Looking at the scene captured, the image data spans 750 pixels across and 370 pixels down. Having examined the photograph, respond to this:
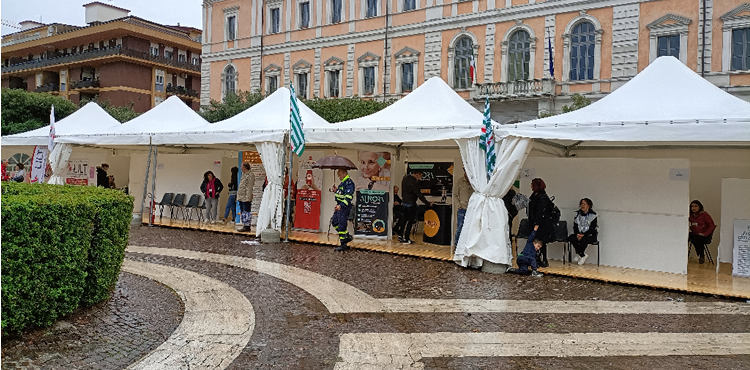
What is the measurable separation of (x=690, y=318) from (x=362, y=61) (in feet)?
99.1

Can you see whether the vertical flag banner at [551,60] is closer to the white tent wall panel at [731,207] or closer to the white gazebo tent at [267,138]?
the white gazebo tent at [267,138]

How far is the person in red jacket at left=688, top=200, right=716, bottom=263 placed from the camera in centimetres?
1073

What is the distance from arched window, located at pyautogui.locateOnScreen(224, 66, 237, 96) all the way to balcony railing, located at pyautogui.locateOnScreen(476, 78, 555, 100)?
19202mm

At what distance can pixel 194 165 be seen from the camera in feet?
54.5

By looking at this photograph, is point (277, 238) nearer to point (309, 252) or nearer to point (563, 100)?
point (309, 252)

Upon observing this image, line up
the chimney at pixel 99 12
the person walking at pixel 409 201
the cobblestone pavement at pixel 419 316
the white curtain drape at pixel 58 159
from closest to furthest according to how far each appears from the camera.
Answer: the cobblestone pavement at pixel 419 316 < the person walking at pixel 409 201 < the white curtain drape at pixel 58 159 < the chimney at pixel 99 12

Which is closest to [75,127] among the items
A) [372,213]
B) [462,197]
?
[372,213]

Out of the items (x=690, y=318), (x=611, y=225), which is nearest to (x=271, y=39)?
(x=611, y=225)

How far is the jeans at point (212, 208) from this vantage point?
15.9 metres

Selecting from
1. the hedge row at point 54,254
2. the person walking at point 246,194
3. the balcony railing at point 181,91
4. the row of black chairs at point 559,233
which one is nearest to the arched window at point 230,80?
the balcony railing at point 181,91

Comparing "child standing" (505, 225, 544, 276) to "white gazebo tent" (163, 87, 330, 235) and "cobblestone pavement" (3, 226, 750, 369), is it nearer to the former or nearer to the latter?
"cobblestone pavement" (3, 226, 750, 369)

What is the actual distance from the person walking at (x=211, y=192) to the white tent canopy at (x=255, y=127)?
158 cm

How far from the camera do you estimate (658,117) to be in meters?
8.66

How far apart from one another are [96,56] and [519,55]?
40789 mm
